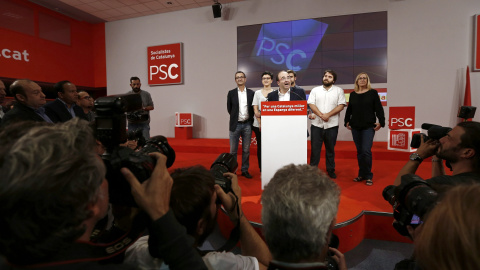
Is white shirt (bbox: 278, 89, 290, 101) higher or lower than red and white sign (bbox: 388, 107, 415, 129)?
higher

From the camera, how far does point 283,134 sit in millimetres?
2564

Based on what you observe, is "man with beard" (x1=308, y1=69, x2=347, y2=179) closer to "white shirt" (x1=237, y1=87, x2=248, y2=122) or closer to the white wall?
"white shirt" (x1=237, y1=87, x2=248, y2=122)

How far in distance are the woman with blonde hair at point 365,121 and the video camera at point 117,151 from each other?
2.70 metres

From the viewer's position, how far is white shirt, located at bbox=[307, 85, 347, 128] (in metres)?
3.11

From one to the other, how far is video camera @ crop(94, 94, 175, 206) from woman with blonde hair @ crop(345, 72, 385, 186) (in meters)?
2.70

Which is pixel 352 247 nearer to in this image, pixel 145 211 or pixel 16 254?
pixel 145 211

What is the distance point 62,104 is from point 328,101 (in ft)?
8.97

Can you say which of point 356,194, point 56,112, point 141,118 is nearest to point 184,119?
point 141,118

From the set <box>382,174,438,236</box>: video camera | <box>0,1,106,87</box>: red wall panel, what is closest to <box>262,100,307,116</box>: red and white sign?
<box>382,174,438,236</box>: video camera

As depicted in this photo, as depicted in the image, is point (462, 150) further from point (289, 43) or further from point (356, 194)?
point (289, 43)

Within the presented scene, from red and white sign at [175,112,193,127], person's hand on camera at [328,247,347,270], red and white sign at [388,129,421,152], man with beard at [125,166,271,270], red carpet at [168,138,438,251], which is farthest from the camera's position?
red and white sign at [175,112,193,127]

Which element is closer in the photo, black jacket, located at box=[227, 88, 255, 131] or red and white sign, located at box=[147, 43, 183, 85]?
black jacket, located at box=[227, 88, 255, 131]

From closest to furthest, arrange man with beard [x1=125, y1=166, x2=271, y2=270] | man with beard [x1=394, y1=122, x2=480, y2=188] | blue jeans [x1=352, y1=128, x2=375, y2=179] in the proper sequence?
man with beard [x1=125, y1=166, x2=271, y2=270], man with beard [x1=394, y1=122, x2=480, y2=188], blue jeans [x1=352, y1=128, x2=375, y2=179]

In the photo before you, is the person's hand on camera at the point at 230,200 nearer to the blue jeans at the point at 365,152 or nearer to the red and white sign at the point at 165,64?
the blue jeans at the point at 365,152
